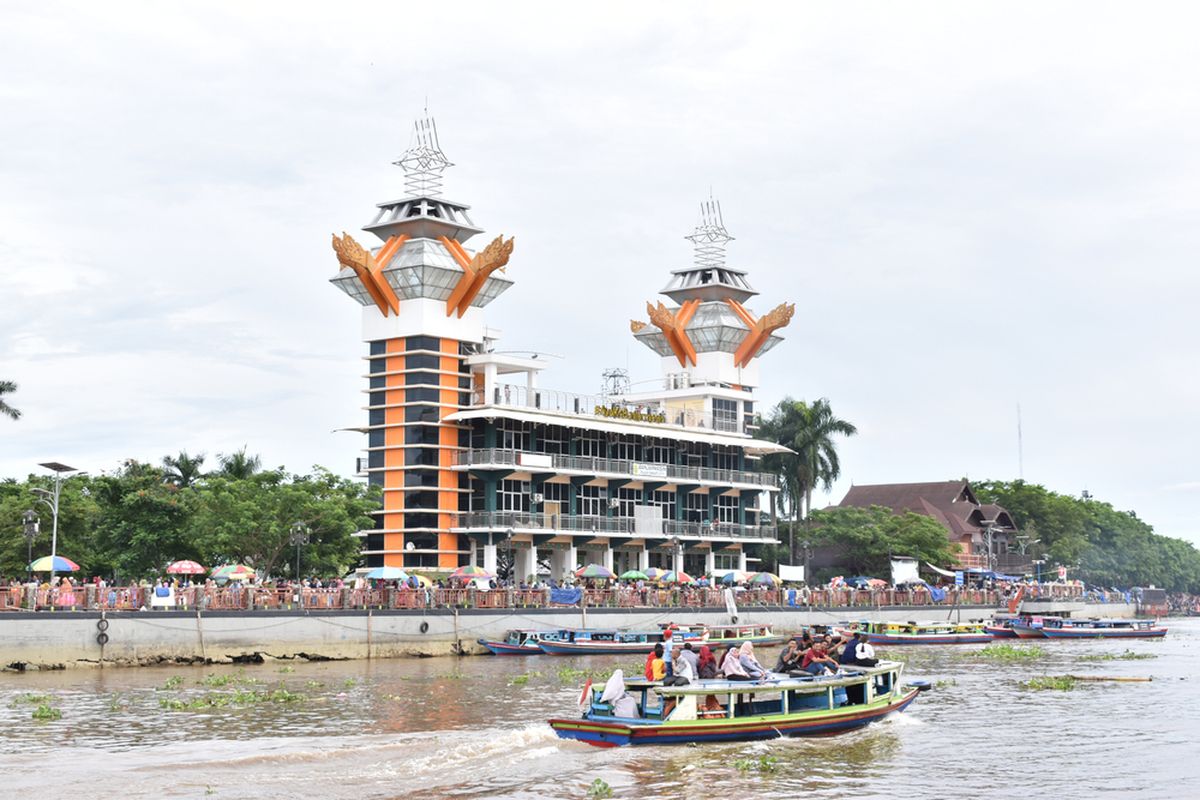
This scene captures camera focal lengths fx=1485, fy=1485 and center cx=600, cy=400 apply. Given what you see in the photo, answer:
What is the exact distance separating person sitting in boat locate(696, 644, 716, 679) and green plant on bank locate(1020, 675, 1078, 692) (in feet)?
61.8

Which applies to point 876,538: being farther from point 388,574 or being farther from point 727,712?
point 727,712

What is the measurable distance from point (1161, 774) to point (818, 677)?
8.38 meters

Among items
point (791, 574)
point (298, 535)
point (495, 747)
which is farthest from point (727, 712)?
point (791, 574)

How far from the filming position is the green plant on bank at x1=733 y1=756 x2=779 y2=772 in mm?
31641

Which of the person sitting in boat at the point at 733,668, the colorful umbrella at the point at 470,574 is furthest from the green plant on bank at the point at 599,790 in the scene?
the colorful umbrella at the point at 470,574

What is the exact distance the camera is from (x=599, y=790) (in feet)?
94.6

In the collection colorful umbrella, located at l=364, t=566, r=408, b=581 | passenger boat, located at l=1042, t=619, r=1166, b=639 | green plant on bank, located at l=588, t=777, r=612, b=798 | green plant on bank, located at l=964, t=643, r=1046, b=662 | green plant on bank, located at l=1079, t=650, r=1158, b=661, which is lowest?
green plant on bank, located at l=588, t=777, r=612, b=798

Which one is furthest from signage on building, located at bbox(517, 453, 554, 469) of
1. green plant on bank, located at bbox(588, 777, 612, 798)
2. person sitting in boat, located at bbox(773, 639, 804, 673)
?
green plant on bank, located at bbox(588, 777, 612, 798)

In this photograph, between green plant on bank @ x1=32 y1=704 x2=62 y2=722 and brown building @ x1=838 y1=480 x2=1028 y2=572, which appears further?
brown building @ x1=838 y1=480 x2=1028 y2=572

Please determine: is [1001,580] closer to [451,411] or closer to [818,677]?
[451,411]

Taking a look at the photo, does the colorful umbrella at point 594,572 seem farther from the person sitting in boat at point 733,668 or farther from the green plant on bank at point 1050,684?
the person sitting in boat at point 733,668

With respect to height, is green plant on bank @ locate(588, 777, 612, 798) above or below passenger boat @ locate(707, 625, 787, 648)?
A: below

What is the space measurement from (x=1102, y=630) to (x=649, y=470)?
28996mm

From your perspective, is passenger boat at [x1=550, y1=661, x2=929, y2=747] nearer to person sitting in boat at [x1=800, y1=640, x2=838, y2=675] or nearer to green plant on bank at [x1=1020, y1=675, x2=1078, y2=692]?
person sitting in boat at [x1=800, y1=640, x2=838, y2=675]
